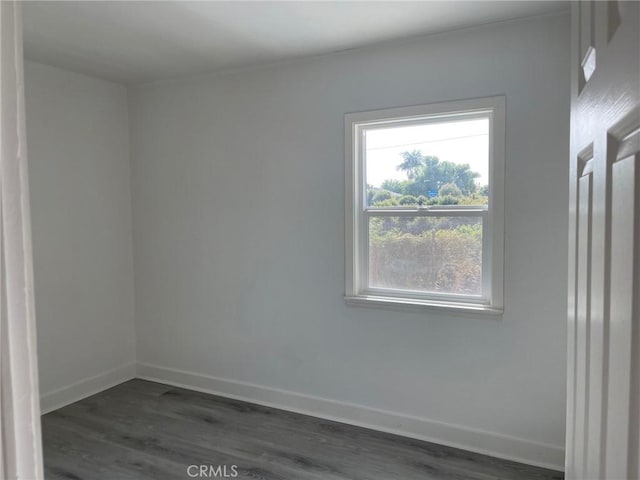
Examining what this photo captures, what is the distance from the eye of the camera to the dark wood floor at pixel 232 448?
8.38ft

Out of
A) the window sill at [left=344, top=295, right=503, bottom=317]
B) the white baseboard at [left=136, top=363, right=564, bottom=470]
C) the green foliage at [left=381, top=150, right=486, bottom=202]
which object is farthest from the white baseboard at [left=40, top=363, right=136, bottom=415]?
the green foliage at [left=381, top=150, right=486, bottom=202]

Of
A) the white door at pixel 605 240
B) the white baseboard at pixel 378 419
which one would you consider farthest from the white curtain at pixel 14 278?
the white baseboard at pixel 378 419

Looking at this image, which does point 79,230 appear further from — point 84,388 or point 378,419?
point 378,419

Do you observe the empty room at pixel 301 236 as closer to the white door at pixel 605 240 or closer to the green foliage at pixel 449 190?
the green foliage at pixel 449 190

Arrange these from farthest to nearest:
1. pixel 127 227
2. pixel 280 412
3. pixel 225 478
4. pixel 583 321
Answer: pixel 127 227 < pixel 280 412 < pixel 225 478 < pixel 583 321

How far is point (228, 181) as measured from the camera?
3471 millimetres

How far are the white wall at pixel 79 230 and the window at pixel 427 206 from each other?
204cm

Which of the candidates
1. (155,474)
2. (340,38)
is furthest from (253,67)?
(155,474)

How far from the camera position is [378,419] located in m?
3.05

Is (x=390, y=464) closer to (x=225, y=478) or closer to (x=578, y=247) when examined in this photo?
(x=225, y=478)

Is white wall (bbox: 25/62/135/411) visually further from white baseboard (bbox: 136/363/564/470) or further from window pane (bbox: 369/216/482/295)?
window pane (bbox: 369/216/482/295)

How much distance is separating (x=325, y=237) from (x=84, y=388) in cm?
227

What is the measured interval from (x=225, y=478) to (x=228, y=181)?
6.52 ft

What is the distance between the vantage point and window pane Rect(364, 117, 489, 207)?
8.95 ft
